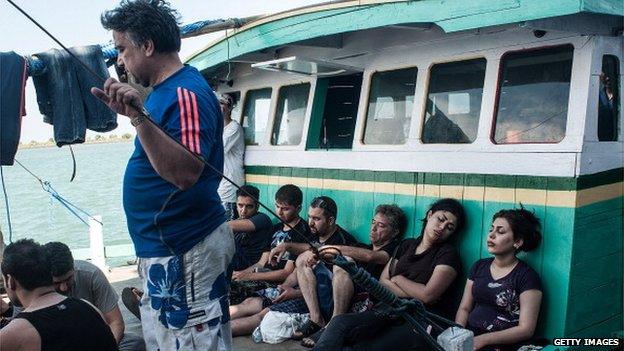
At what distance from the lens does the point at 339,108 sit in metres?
5.86

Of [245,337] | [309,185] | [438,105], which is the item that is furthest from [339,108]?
[245,337]

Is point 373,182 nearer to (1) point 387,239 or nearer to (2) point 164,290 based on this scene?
(1) point 387,239

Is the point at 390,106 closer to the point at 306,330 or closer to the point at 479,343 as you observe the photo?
the point at 306,330

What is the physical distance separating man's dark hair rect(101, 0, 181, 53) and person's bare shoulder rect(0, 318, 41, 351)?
1.34 meters

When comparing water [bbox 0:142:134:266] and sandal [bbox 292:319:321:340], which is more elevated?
sandal [bbox 292:319:321:340]

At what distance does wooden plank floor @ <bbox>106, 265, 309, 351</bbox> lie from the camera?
166 inches

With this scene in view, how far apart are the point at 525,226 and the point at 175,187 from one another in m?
2.50

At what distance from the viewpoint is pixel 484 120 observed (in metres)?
4.09

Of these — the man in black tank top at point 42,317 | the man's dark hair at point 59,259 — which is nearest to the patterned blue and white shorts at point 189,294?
the man in black tank top at point 42,317

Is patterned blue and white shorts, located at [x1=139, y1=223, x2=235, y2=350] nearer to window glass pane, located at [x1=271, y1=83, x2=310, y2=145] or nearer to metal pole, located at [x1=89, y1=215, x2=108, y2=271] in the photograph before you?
window glass pane, located at [x1=271, y1=83, x2=310, y2=145]

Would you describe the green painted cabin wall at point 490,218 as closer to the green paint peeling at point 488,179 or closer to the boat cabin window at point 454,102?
the green paint peeling at point 488,179

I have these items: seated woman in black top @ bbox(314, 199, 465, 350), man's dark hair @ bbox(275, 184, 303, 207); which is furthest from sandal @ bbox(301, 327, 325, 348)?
man's dark hair @ bbox(275, 184, 303, 207)

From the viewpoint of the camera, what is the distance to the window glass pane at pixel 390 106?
4793 millimetres

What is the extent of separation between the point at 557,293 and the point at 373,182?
1899mm
